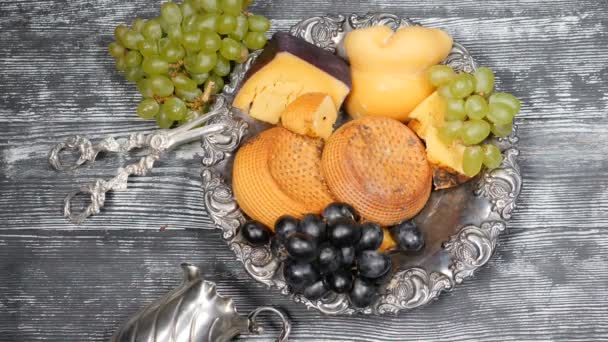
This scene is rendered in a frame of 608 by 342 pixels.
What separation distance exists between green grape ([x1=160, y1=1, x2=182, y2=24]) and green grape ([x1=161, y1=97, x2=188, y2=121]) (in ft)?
0.31

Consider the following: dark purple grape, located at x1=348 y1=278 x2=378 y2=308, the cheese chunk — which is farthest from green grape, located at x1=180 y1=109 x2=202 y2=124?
dark purple grape, located at x1=348 y1=278 x2=378 y2=308

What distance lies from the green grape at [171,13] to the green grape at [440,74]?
1.03 ft

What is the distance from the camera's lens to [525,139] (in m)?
0.93

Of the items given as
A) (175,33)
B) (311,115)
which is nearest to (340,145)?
(311,115)

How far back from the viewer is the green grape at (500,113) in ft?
2.62

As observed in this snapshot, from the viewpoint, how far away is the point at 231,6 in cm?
85

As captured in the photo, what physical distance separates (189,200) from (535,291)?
460 mm

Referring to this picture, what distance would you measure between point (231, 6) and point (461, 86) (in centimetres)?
29

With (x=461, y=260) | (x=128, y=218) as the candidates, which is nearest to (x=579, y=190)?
(x=461, y=260)

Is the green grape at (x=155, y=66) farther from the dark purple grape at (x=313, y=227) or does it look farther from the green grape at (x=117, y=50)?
the dark purple grape at (x=313, y=227)

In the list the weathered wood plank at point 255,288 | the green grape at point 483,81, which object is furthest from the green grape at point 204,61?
the green grape at point 483,81

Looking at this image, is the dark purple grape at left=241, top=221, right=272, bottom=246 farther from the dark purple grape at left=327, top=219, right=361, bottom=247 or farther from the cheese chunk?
the cheese chunk

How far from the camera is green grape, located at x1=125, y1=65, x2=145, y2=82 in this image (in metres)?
0.90

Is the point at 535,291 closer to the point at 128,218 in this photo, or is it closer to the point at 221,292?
the point at 221,292
